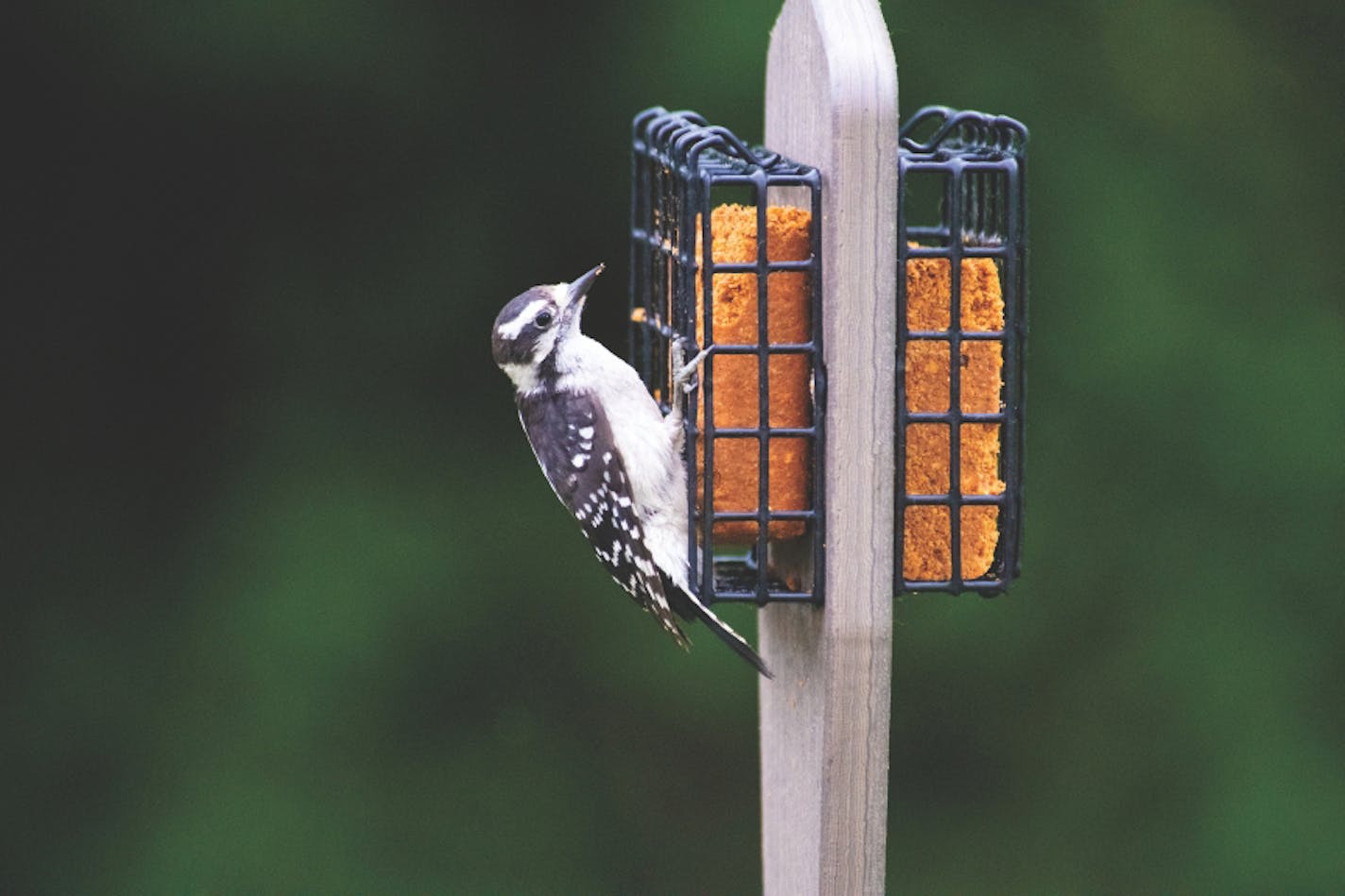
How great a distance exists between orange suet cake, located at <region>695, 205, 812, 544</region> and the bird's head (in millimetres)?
836

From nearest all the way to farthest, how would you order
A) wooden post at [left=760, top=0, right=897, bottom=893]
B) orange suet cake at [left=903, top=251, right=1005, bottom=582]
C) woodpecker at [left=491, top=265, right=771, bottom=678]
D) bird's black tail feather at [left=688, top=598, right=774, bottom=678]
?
1. wooden post at [left=760, top=0, right=897, bottom=893]
2. orange suet cake at [left=903, top=251, right=1005, bottom=582]
3. bird's black tail feather at [left=688, top=598, right=774, bottom=678]
4. woodpecker at [left=491, top=265, right=771, bottom=678]

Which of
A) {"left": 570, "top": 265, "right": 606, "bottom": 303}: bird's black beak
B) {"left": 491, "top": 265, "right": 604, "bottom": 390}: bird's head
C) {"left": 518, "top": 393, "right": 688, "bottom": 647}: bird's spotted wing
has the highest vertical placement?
{"left": 570, "top": 265, "right": 606, "bottom": 303}: bird's black beak

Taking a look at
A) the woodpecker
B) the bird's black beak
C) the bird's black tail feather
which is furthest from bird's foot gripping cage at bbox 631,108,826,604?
the bird's black beak

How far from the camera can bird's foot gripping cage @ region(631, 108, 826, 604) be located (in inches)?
110

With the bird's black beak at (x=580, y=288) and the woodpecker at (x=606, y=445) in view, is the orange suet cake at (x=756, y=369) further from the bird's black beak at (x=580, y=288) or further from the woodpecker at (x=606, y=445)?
the bird's black beak at (x=580, y=288)

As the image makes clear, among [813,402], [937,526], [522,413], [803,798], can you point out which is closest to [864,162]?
[813,402]

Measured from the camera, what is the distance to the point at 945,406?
296cm

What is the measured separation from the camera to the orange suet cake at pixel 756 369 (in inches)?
114

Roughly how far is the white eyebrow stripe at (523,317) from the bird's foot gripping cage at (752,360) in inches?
27.6

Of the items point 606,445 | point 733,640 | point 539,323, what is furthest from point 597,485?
point 733,640

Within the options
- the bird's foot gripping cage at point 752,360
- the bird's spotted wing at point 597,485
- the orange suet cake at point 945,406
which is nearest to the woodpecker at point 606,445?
the bird's spotted wing at point 597,485

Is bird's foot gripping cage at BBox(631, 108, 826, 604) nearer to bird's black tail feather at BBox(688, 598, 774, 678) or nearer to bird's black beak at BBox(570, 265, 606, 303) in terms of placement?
bird's black tail feather at BBox(688, 598, 774, 678)

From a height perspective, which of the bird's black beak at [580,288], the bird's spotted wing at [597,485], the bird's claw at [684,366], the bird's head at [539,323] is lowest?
the bird's spotted wing at [597,485]

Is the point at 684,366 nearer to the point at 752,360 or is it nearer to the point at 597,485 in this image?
the point at 752,360
